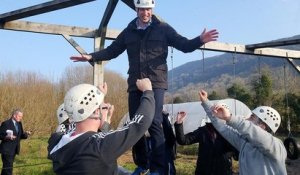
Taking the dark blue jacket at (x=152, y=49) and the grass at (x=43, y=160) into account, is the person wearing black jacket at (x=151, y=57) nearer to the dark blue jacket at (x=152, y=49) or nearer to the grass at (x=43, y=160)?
the dark blue jacket at (x=152, y=49)

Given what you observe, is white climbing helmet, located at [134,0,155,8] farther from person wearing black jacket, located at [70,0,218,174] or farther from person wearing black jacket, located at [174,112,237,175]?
person wearing black jacket, located at [174,112,237,175]

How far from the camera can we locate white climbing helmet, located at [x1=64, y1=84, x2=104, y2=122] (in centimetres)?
264

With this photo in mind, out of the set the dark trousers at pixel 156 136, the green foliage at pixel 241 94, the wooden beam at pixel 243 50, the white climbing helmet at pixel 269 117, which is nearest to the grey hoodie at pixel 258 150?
the white climbing helmet at pixel 269 117

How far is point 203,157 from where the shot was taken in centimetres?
506

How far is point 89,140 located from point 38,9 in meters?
4.23

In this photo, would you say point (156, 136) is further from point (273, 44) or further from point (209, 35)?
point (273, 44)

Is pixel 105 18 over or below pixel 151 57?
over

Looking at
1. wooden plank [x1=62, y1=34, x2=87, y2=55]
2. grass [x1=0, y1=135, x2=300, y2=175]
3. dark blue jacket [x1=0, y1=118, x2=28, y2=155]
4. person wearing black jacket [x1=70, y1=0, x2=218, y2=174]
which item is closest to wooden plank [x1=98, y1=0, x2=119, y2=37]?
wooden plank [x1=62, y1=34, x2=87, y2=55]

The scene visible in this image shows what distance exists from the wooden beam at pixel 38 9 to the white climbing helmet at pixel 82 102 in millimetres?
3471

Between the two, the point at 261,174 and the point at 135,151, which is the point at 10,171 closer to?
the point at 135,151

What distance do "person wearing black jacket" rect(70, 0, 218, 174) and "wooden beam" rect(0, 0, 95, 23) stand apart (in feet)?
5.71

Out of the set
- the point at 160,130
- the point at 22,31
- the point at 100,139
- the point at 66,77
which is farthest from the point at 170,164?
the point at 66,77

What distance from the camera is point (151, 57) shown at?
172 inches

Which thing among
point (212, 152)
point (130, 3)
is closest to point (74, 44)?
point (130, 3)
